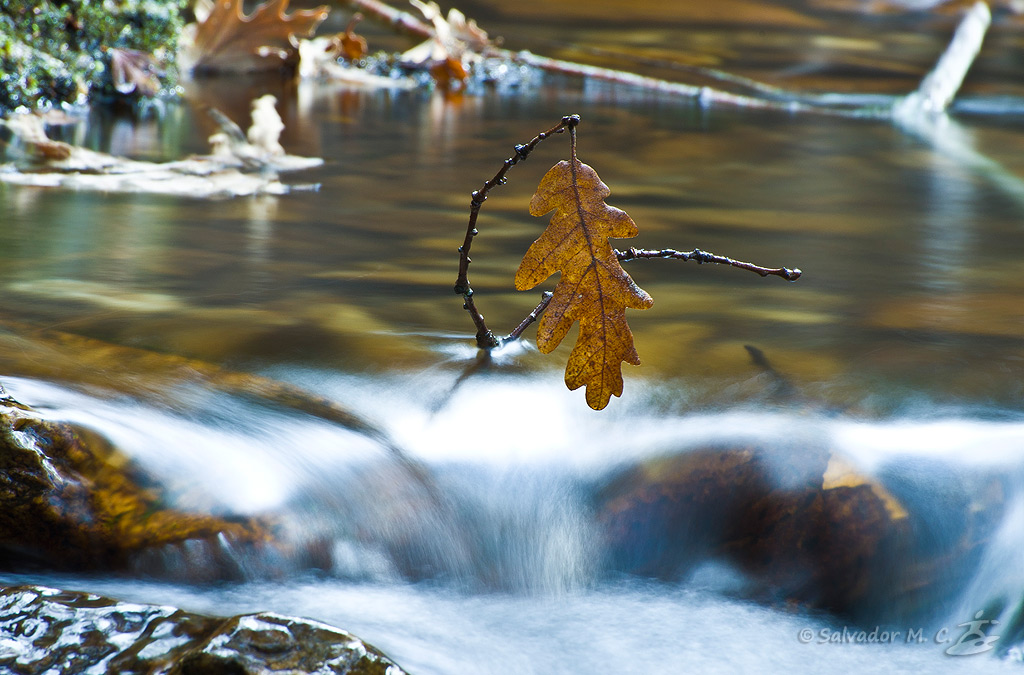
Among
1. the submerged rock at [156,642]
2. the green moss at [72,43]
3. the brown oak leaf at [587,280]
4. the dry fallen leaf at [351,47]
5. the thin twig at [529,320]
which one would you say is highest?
the dry fallen leaf at [351,47]

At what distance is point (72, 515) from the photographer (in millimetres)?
1068

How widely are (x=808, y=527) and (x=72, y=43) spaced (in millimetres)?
3460

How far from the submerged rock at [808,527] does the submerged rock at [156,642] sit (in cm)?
40

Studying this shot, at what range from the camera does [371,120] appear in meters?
3.86

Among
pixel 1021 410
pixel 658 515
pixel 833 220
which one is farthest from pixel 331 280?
pixel 833 220

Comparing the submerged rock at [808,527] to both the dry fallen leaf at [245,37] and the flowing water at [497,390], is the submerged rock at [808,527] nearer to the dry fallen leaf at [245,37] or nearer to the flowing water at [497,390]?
the flowing water at [497,390]

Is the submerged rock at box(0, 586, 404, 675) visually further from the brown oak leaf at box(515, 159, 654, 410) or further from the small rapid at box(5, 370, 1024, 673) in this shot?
the brown oak leaf at box(515, 159, 654, 410)

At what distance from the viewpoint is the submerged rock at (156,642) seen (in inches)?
34.0

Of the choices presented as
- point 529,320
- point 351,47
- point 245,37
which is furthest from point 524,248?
point 351,47

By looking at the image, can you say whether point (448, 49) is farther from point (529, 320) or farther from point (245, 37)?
point (529, 320)

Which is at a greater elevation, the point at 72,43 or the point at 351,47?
the point at 351,47

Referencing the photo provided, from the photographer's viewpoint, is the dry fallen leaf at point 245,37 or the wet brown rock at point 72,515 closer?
the wet brown rock at point 72,515

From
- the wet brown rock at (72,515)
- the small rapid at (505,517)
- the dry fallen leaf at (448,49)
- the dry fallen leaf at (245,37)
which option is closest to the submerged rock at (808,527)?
the small rapid at (505,517)

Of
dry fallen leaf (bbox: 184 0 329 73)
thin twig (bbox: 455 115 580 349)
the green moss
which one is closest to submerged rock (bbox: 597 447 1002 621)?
thin twig (bbox: 455 115 580 349)
